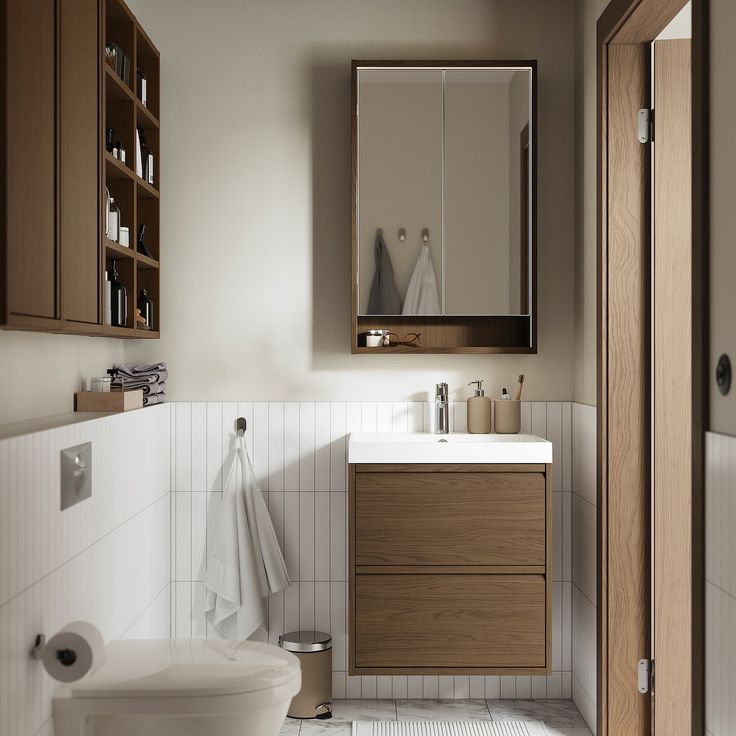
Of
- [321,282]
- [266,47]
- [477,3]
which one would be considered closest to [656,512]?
[321,282]

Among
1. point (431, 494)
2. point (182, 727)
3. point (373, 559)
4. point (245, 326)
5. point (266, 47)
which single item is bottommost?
point (182, 727)

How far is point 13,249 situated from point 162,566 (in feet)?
5.06

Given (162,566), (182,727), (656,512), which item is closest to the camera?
(182,727)

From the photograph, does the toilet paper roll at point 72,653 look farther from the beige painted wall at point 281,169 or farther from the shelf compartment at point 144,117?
the shelf compartment at point 144,117

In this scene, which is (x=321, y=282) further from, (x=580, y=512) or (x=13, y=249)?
(x=13, y=249)

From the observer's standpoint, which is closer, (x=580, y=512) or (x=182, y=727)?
(x=182, y=727)

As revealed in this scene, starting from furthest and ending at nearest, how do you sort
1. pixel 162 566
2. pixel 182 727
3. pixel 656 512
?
pixel 162 566
pixel 656 512
pixel 182 727

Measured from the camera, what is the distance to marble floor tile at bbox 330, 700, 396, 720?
2818 millimetres

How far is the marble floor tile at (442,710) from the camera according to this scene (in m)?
2.82

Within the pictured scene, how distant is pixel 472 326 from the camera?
2.99 metres

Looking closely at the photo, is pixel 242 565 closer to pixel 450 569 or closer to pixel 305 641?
pixel 305 641

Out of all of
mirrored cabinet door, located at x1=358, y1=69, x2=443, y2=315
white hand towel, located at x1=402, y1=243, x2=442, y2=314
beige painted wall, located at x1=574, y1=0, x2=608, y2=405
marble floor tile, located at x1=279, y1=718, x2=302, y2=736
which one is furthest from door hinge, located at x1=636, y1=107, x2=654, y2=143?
marble floor tile, located at x1=279, y1=718, x2=302, y2=736

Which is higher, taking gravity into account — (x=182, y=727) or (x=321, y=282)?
(x=321, y=282)

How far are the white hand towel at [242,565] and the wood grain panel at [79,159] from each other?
95 cm
